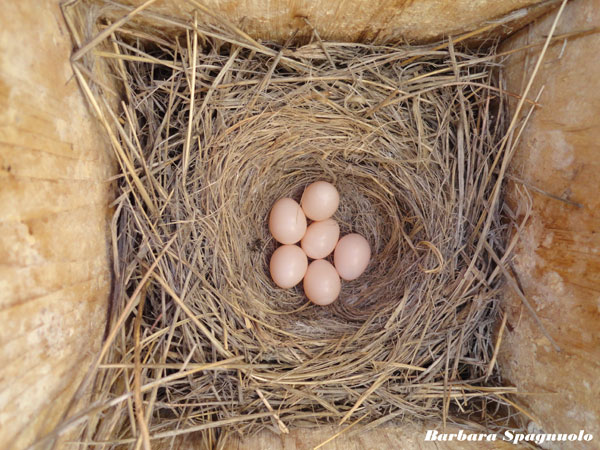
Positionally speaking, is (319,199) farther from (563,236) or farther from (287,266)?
(563,236)

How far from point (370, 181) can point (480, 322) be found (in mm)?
555

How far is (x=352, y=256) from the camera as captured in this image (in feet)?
4.54

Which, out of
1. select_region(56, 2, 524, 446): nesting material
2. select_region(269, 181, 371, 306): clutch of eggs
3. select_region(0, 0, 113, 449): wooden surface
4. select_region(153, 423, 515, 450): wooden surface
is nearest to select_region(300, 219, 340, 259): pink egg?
select_region(269, 181, 371, 306): clutch of eggs

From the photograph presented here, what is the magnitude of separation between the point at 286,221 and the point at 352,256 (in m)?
0.27

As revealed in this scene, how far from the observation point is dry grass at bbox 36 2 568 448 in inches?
39.9

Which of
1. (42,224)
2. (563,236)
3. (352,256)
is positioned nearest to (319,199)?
(352,256)

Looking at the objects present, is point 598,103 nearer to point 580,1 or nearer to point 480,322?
point 580,1

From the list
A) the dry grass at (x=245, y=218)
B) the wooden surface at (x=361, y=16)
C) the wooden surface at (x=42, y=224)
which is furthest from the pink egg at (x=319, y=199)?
the wooden surface at (x=42, y=224)

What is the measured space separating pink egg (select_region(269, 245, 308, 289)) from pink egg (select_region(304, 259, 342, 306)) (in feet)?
0.11

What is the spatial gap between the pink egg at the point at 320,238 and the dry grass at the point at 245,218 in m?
0.24

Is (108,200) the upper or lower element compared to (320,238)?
upper

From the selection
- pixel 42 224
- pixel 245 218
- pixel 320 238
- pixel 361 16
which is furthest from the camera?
pixel 320 238

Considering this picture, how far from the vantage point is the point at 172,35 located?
1.01 m

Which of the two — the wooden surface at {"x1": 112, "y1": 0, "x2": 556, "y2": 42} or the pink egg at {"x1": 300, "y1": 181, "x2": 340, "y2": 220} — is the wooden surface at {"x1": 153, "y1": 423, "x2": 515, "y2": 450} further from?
the wooden surface at {"x1": 112, "y1": 0, "x2": 556, "y2": 42}
